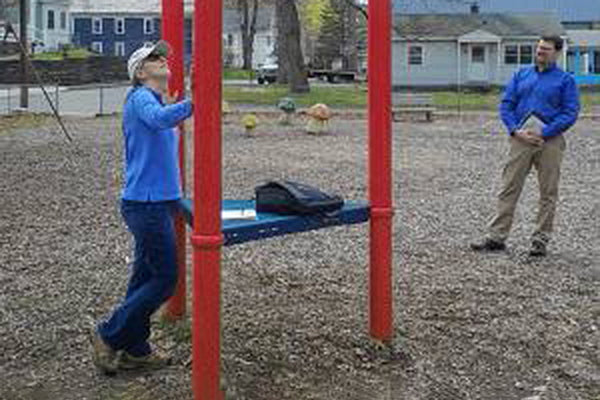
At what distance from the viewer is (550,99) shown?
9.07 m

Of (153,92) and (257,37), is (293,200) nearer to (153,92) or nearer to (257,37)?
(153,92)

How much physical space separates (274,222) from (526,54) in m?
56.8

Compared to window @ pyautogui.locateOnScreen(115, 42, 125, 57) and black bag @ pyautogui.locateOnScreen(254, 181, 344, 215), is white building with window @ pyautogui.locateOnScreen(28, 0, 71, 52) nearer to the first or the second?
window @ pyautogui.locateOnScreen(115, 42, 125, 57)

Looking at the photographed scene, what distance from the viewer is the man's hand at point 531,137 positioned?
8.98m

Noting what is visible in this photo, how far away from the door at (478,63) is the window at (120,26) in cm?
4740

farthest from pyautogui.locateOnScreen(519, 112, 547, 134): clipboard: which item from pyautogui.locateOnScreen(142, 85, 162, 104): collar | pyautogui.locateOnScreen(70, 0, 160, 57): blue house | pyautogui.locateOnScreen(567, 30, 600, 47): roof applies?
pyautogui.locateOnScreen(70, 0, 160, 57): blue house

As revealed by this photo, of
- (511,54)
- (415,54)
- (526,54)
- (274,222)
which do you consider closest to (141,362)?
(274,222)

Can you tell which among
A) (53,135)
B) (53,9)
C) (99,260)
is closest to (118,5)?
(53,9)

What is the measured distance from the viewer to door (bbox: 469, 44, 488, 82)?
58.6 m

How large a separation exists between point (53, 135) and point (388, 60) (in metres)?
17.9

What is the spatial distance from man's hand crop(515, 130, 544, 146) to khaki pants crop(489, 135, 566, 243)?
0.21 ft

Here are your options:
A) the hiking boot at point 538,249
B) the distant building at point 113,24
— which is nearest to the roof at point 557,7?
the distant building at point 113,24

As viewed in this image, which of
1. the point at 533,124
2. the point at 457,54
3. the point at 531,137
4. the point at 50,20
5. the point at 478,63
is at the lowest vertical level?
the point at 531,137

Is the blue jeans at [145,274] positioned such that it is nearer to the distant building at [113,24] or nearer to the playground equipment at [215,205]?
the playground equipment at [215,205]
